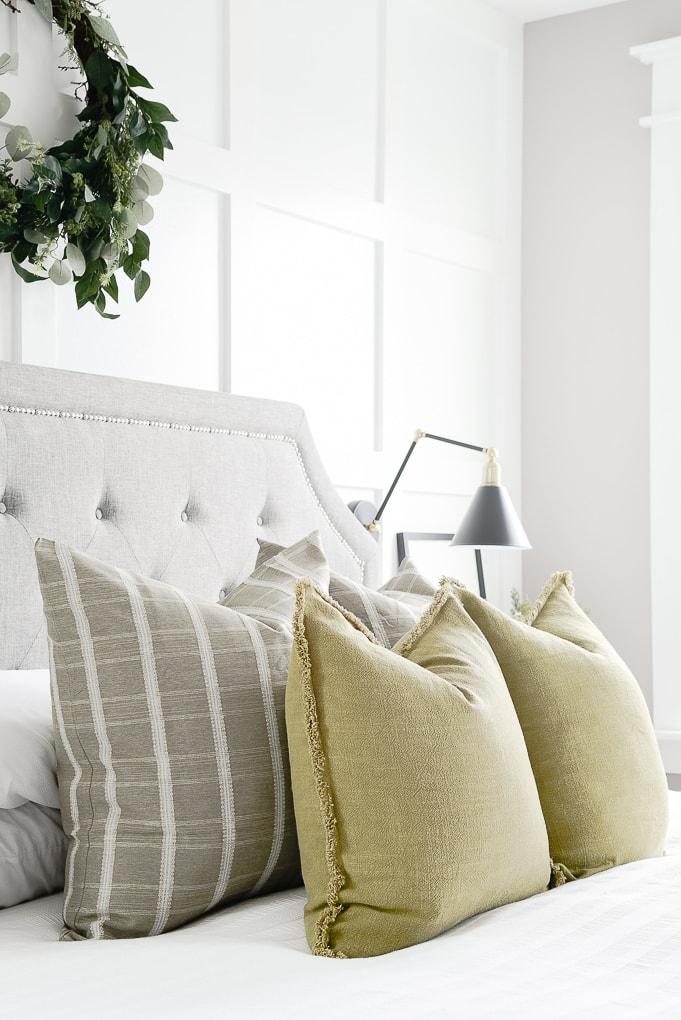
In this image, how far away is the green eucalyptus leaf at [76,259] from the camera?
1.88 m

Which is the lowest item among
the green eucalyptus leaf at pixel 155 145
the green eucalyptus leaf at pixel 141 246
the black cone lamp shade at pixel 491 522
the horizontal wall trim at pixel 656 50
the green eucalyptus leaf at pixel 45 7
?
the black cone lamp shade at pixel 491 522

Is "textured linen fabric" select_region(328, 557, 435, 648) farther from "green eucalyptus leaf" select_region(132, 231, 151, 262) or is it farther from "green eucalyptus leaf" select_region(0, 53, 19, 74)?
"green eucalyptus leaf" select_region(0, 53, 19, 74)

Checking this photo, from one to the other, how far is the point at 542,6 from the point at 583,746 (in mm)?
2624

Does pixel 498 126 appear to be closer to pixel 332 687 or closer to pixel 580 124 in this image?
pixel 580 124

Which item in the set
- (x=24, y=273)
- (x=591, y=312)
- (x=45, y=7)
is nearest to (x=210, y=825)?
(x=24, y=273)

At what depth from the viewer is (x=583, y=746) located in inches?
53.3

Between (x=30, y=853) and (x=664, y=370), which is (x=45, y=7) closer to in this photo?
(x=30, y=853)

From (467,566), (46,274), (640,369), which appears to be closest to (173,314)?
(46,274)

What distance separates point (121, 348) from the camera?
2109 millimetres

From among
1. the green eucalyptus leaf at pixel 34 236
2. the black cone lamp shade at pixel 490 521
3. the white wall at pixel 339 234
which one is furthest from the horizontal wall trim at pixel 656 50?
the green eucalyptus leaf at pixel 34 236

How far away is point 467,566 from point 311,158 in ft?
3.89

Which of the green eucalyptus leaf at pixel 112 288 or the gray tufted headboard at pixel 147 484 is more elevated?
the green eucalyptus leaf at pixel 112 288

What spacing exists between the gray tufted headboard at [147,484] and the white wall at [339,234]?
8.9 inches

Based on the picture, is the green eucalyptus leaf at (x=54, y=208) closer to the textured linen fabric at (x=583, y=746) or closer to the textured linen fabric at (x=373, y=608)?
the textured linen fabric at (x=373, y=608)
